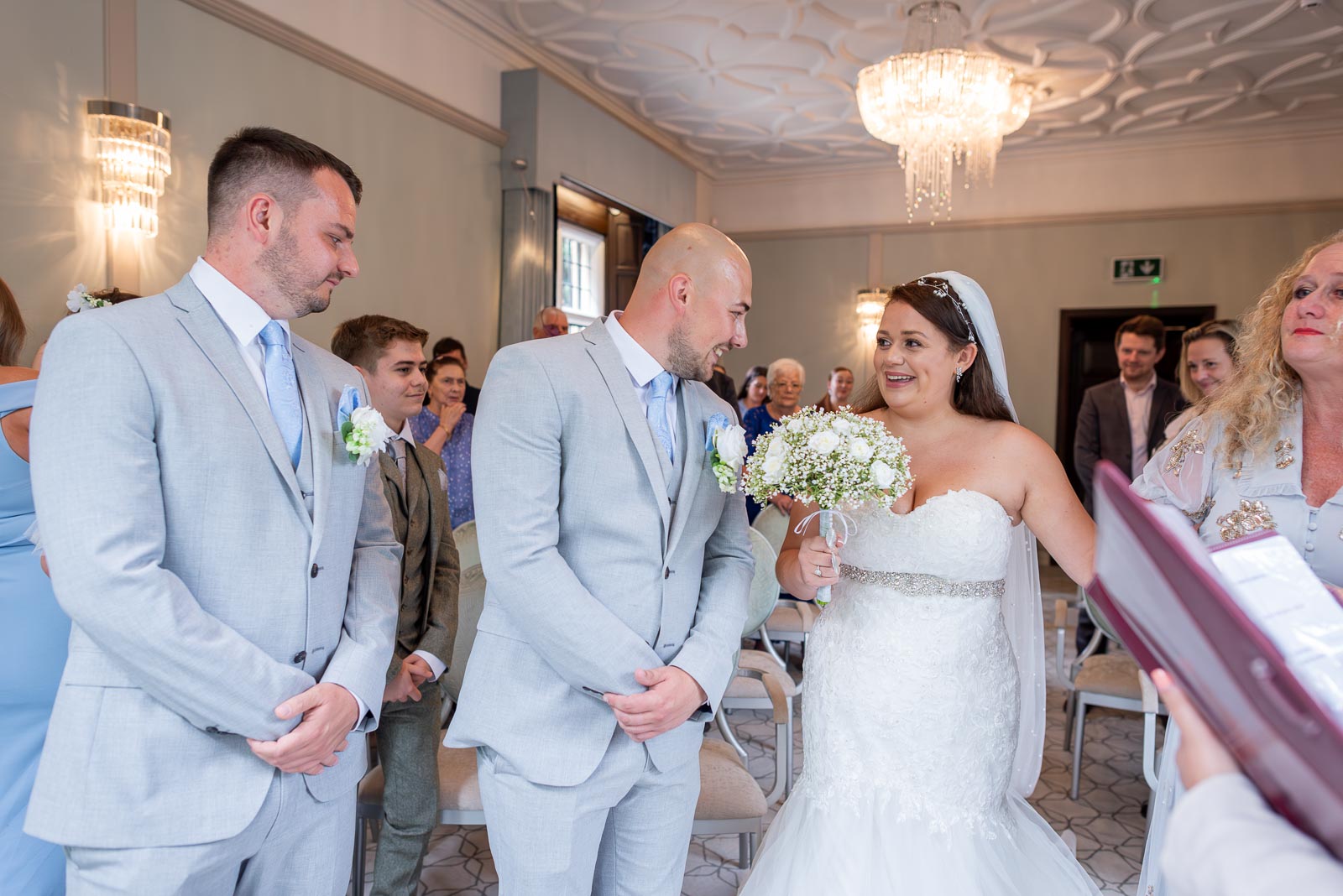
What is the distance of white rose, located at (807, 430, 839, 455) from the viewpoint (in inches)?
75.3

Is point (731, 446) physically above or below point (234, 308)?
below

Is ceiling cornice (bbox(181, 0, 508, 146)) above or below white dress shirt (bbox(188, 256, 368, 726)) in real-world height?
above

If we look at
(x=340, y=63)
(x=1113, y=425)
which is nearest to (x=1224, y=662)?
(x=1113, y=425)

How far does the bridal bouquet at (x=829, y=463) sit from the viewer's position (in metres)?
1.93

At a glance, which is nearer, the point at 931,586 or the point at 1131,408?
the point at 931,586

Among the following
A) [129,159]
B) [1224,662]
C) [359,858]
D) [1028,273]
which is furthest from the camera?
[1028,273]

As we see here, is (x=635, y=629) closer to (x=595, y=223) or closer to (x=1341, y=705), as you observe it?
(x=1341, y=705)

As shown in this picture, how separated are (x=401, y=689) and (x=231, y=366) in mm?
1107

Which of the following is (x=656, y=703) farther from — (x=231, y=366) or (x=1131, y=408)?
(x=1131, y=408)

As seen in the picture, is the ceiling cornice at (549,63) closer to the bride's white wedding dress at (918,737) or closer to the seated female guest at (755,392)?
the seated female guest at (755,392)

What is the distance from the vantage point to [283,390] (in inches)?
65.9

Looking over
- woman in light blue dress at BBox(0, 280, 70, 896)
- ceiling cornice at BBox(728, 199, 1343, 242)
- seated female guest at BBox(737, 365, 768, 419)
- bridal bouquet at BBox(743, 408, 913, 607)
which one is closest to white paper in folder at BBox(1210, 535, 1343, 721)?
bridal bouquet at BBox(743, 408, 913, 607)

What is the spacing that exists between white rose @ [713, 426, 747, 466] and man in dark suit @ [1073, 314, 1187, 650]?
4625mm

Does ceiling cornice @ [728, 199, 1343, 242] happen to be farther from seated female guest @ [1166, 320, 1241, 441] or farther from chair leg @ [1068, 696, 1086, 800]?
chair leg @ [1068, 696, 1086, 800]
